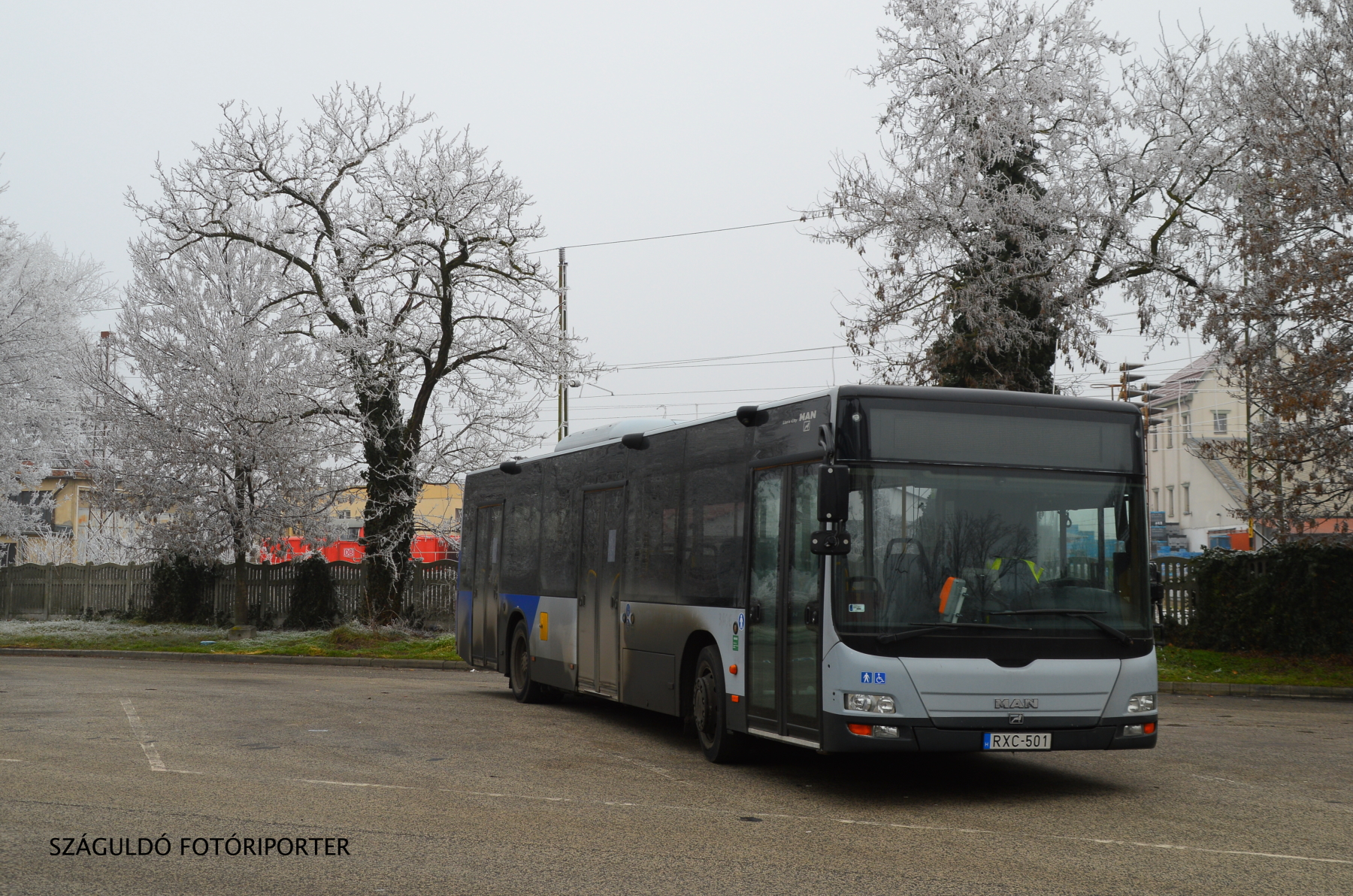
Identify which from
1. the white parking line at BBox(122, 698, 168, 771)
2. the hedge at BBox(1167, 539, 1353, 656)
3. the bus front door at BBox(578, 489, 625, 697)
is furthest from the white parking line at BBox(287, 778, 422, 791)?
the hedge at BBox(1167, 539, 1353, 656)

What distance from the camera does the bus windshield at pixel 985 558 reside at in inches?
358

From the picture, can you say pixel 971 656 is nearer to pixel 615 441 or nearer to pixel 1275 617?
pixel 615 441

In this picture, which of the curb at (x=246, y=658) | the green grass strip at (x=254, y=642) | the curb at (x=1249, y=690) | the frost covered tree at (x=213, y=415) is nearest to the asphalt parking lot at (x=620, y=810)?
the curb at (x=1249, y=690)

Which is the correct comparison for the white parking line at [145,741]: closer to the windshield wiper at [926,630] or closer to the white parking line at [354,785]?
the white parking line at [354,785]

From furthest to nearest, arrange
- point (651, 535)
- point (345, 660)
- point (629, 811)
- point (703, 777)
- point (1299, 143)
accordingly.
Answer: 1. point (345, 660)
2. point (1299, 143)
3. point (651, 535)
4. point (703, 777)
5. point (629, 811)

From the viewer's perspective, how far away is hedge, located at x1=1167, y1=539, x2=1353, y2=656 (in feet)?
67.9

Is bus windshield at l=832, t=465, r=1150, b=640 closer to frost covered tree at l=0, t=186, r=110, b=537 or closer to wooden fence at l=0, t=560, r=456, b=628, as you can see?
wooden fence at l=0, t=560, r=456, b=628

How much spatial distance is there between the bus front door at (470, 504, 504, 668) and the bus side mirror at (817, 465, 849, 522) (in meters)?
9.16

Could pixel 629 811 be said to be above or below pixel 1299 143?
below

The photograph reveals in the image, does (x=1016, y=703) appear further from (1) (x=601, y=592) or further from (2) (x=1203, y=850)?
(1) (x=601, y=592)

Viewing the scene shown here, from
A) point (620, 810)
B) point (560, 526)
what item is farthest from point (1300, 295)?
point (620, 810)

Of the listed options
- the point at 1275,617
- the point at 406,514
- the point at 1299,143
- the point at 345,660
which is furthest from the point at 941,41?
the point at 345,660

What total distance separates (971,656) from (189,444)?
22.9 metres

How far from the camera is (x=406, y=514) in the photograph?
95.0 ft
